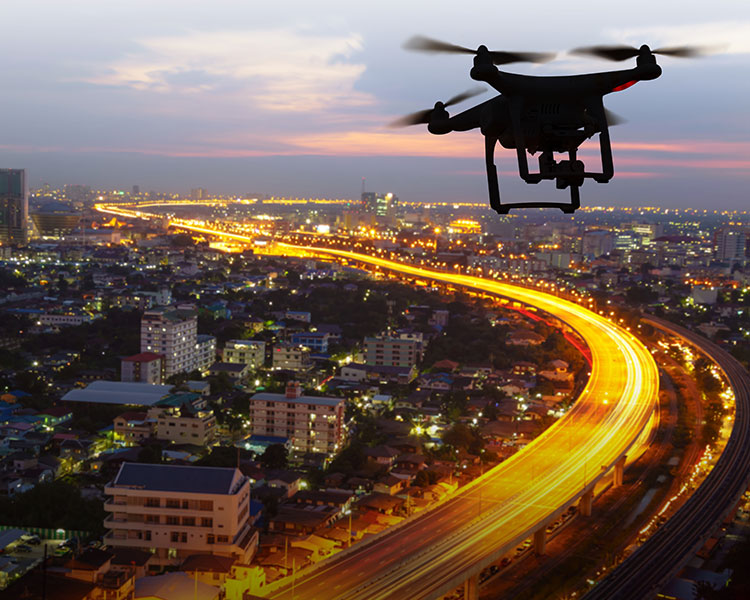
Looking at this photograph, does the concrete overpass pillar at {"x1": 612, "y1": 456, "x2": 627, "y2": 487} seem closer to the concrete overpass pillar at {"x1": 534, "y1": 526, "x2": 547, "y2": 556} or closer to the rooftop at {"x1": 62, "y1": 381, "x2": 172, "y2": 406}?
the concrete overpass pillar at {"x1": 534, "y1": 526, "x2": 547, "y2": 556}

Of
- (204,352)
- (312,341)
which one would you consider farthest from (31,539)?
(312,341)

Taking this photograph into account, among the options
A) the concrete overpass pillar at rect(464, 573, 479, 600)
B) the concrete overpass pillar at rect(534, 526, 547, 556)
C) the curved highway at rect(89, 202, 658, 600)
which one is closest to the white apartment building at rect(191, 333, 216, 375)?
the curved highway at rect(89, 202, 658, 600)


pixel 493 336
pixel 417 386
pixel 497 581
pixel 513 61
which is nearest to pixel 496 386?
pixel 417 386

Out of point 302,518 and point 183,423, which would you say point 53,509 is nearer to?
point 302,518

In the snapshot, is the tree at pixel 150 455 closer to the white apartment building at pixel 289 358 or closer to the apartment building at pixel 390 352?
the white apartment building at pixel 289 358

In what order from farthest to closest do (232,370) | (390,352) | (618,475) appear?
(390,352) → (232,370) → (618,475)

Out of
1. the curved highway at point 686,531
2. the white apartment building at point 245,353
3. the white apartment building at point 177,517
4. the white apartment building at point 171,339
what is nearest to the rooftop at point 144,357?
the white apartment building at point 171,339

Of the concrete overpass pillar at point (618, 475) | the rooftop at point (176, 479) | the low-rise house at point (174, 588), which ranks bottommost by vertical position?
the concrete overpass pillar at point (618, 475)
